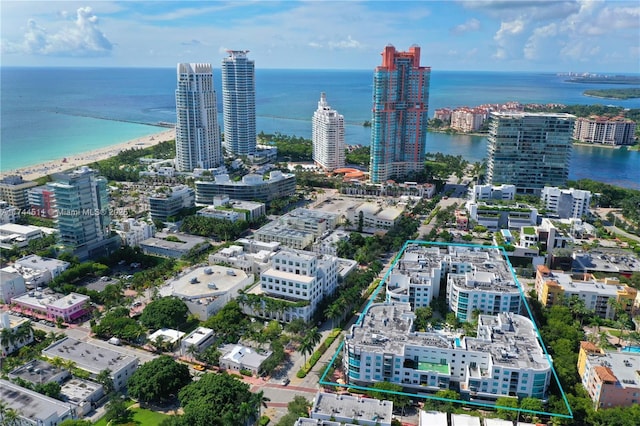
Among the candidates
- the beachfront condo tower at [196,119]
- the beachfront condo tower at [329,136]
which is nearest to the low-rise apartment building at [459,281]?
the beachfront condo tower at [329,136]

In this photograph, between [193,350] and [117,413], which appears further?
[193,350]

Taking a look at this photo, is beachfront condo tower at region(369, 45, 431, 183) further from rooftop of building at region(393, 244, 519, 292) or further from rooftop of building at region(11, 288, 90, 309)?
rooftop of building at region(11, 288, 90, 309)

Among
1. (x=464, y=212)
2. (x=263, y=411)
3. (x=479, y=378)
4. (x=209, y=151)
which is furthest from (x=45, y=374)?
(x=209, y=151)

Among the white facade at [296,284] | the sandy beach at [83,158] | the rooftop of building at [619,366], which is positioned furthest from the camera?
the sandy beach at [83,158]

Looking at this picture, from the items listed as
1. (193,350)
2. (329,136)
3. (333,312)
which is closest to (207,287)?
(193,350)

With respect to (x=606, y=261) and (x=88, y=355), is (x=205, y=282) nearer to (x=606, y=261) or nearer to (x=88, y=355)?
(x=88, y=355)

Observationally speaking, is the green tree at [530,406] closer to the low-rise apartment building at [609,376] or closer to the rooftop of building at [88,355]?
the low-rise apartment building at [609,376]
